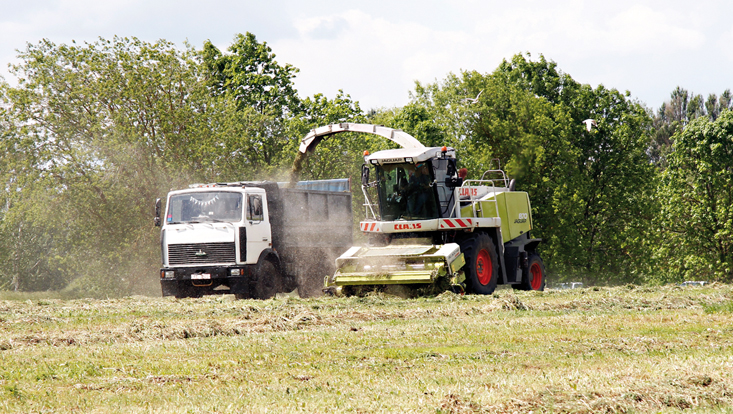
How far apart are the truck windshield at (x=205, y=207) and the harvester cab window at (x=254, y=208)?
229mm

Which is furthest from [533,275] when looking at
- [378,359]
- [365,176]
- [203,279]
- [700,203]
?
[378,359]

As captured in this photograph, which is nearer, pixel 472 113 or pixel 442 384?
pixel 442 384

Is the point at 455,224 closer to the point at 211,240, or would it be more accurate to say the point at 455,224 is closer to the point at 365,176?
the point at 365,176

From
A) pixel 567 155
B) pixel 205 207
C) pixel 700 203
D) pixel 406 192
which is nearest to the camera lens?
pixel 406 192

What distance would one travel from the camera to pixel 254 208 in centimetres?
1928

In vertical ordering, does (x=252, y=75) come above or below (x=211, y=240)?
above

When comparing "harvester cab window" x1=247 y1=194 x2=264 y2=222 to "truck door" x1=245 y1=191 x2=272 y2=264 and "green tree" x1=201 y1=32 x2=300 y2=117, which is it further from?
"green tree" x1=201 y1=32 x2=300 y2=117

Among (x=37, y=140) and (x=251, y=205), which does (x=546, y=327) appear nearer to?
(x=251, y=205)

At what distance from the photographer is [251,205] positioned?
19188 mm

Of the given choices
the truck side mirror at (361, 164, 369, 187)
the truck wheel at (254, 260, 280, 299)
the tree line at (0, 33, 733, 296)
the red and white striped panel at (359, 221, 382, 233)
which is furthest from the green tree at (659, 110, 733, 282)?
the truck wheel at (254, 260, 280, 299)

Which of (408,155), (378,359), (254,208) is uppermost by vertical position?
(408,155)

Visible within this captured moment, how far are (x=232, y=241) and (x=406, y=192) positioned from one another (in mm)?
4299

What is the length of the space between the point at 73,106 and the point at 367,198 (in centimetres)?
1819

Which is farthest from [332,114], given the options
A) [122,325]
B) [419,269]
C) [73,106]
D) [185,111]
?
[122,325]
